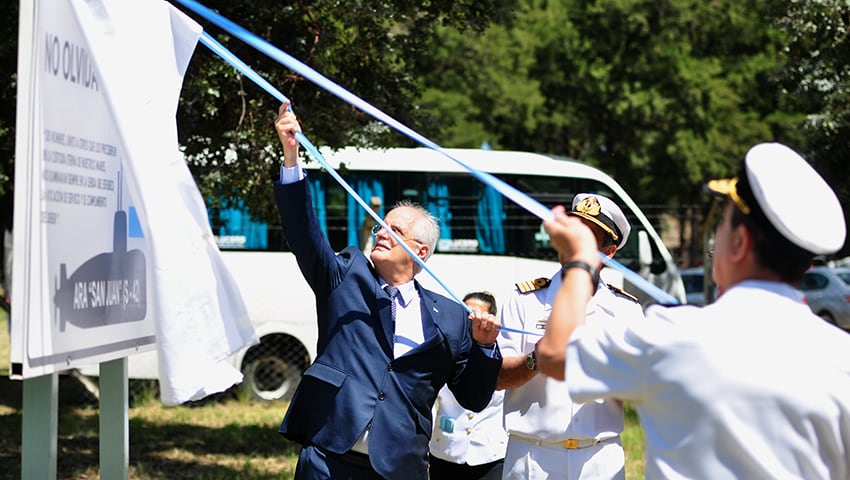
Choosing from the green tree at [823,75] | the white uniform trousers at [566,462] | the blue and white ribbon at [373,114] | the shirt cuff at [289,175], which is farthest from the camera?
the green tree at [823,75]

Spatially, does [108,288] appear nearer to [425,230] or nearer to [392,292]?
[392,292]

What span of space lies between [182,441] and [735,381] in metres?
8.52

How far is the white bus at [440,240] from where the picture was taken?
13.1 meters

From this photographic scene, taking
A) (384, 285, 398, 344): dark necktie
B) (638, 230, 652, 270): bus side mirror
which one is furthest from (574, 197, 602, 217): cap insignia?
(638, 230, 652, 270): bus side mirror

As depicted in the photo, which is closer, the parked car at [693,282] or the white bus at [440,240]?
the white bus at [440,240]

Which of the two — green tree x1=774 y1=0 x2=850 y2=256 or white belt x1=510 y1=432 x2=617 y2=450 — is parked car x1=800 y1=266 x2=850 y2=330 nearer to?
green tree x1=774 y1=0 x2=850 y2=256

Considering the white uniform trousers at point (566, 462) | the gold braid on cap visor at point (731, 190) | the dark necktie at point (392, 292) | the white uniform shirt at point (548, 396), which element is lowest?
the white uniform trousers at point (566, 462)

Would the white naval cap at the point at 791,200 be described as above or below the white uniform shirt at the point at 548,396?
above

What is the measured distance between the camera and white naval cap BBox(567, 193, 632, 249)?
415cm

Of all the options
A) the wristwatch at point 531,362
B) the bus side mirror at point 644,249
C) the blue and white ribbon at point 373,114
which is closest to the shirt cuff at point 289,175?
the blue and white ribbon at point 373,114

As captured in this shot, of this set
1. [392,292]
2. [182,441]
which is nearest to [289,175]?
[392,292]

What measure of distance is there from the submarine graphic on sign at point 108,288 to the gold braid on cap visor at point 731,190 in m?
2.05

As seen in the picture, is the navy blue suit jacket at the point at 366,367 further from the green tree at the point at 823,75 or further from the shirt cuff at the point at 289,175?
the green tree at the point at 823,75

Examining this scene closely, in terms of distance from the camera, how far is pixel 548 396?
3.94m
